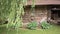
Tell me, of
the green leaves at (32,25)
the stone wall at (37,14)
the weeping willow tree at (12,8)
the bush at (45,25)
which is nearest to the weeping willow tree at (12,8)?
the weeping willow tree at (12,8)

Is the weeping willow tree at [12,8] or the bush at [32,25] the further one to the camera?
the bush at [32,25]

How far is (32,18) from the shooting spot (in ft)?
29.3

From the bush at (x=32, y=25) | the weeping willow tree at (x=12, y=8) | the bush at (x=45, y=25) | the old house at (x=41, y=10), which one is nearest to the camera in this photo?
the weeping willow tree at (x=12, y=8)

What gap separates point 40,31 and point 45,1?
1638 millimetres

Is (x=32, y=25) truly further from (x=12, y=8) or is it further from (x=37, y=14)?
(x=12, y=8)

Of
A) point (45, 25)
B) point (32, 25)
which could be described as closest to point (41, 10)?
point (45, 25)

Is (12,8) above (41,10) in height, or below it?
above

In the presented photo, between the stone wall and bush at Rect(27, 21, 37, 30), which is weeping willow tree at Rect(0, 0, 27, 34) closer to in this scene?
bush at Rect(27, 21, 37, 30)

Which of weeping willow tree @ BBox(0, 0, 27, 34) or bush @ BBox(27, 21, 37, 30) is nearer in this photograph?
weeping willow tree @ BBox(0, 0, 27, 34)

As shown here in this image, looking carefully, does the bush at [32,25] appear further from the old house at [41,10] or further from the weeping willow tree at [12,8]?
the weeping willow tree at [12,8]

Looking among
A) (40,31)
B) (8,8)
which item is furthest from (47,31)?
(8,8)

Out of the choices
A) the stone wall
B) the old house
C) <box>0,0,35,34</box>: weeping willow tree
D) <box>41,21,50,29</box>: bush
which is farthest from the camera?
the stone wall

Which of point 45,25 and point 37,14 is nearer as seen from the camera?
point 45,25

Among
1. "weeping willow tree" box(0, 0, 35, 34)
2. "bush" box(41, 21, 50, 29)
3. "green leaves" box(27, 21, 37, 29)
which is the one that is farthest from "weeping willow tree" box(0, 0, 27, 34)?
"bush" box(41, 21, 50, 29)
